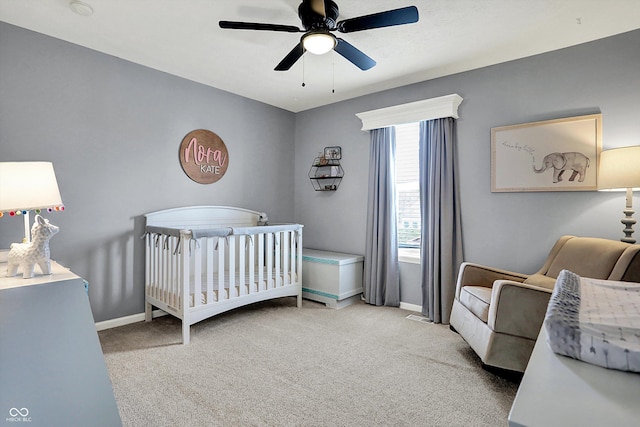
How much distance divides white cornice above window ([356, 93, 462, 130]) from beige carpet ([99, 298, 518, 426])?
1.96 metres

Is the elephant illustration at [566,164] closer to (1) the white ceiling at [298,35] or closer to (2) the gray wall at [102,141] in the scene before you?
(1) the white ceiling at [298,35]

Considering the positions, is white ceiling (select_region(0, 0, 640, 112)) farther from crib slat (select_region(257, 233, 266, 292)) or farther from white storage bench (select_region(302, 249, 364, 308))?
white storage bench (select_region(302, 249, 364, 308))

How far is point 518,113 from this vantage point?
9.16 feet

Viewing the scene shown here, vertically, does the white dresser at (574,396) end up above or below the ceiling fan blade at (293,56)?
below

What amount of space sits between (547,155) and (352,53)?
5.82 ft

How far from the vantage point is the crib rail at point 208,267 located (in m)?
2.59

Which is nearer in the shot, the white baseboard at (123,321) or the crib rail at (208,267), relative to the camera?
the crib rail at (208,267)

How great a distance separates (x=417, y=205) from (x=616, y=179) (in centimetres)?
164

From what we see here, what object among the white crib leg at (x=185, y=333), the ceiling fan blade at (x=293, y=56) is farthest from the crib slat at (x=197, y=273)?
the ceiling fan blade at (x=293, y=56)

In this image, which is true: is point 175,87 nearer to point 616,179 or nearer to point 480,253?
point 480,253

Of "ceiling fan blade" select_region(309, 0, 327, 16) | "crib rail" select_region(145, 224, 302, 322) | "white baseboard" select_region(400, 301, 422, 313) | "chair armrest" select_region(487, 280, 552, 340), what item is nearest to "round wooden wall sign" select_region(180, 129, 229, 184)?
"crib rail" select_region(145, 224, 302, 322)

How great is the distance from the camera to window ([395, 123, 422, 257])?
11.4 ft

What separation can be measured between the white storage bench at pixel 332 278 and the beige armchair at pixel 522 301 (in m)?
1.33

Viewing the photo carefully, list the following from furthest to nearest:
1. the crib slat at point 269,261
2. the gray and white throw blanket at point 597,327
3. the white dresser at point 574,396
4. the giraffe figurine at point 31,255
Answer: the crib slat at point 269,261
the giraffe figurine at point 31,255
the gray and white throw blanket at point 597,327
the white dresser at point 574,396
